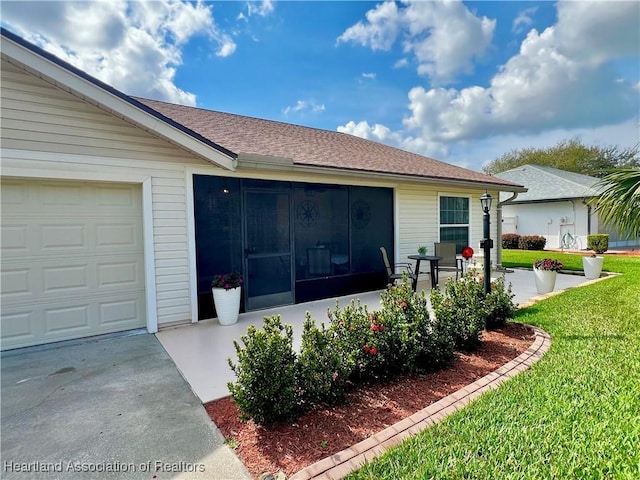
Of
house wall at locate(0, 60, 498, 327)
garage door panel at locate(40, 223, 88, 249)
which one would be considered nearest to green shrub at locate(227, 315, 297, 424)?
house wall at locate(0, 60, 498, 327)

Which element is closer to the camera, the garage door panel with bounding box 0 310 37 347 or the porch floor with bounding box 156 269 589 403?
the porch floor with bounding box 156 269 589 403

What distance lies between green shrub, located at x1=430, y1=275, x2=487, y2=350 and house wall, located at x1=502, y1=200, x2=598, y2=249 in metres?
18.1

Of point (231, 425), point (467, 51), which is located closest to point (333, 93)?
point (467, 51)

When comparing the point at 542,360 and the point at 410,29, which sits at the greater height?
the point at 410,29

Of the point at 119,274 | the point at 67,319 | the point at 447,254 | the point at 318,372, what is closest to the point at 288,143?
the point at 119,274

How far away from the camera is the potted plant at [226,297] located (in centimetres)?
518

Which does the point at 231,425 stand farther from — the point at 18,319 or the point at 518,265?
the point at 518,265

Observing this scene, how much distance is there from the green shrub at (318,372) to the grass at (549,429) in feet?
2.38

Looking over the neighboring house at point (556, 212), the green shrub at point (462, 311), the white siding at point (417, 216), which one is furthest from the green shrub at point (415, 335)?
the neighboring house at point (556, 212)

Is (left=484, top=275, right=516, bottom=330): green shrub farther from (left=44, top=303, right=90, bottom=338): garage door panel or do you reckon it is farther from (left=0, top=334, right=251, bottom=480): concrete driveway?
(left=44, top=303, right=90, bottom=338): garage door panel

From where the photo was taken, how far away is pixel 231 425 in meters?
2.53

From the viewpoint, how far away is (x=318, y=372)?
2.66 metres

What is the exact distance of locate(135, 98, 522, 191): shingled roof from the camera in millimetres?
6234

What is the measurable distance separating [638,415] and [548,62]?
13.9 metres
